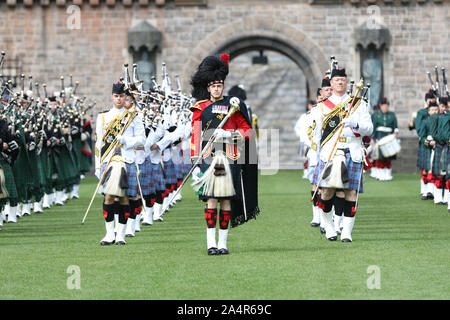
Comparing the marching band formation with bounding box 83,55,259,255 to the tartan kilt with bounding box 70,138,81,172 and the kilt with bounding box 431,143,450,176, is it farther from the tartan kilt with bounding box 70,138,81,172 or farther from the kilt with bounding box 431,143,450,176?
the tartan kilt with bounding box 70,138,81,172

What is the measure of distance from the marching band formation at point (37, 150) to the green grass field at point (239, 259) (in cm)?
50

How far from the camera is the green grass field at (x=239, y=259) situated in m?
8.18

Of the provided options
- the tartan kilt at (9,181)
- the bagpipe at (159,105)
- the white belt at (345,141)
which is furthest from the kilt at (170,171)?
the white belt at (345,141)

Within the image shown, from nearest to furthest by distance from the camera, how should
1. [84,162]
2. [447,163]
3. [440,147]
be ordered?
[447,163]
[440,147]
[84,162]

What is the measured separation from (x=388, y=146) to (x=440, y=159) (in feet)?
24.6

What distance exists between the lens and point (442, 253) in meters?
10.5

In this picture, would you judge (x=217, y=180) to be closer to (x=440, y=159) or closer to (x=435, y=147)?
(x=440, y=159)

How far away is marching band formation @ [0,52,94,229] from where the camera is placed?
46.0 feet

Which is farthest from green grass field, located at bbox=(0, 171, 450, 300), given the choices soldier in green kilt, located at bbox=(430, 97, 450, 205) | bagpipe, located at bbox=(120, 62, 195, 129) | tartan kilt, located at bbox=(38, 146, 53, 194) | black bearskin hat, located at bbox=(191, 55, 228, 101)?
black bearskin hat, located at bbox=(191, 55, 228, 101)

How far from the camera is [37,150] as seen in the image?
16641 millimetres

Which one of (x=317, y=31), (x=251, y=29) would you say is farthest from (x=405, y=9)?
(x=251, y=29)

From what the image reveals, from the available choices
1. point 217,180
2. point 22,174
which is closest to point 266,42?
point 22,174

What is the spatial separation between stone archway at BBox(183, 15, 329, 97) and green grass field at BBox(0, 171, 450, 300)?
12.0 meters

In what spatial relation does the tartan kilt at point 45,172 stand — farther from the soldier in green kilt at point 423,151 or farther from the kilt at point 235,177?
the kilt at point 235,177
